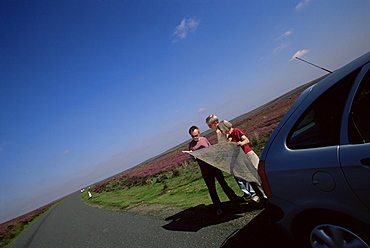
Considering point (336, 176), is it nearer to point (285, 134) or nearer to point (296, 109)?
point (285, 134)

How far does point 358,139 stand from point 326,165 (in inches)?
12.3

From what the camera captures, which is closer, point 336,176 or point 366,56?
point 336,176

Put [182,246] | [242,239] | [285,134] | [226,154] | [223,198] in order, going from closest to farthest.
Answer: [285,134], [242,239], [182,246], [226,154], [223,198]

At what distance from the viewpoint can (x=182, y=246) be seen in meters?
3.75

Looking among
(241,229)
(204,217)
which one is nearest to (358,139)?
(241,229)

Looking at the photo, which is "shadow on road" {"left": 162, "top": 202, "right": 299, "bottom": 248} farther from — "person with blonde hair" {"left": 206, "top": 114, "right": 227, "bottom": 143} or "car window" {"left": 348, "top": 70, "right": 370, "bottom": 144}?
"person with blonde hair" {"left": 206, "top": 114, "right": 227, "bottom": 143}

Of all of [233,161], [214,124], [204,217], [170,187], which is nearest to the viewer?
[233,161]

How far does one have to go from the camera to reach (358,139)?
1688mm

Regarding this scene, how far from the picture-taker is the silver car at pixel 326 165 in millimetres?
1683

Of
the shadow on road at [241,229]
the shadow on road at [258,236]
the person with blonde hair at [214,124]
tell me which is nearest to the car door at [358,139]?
the shadow on road at [241,229]

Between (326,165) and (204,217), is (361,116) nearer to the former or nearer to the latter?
(326,165)

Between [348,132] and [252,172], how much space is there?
2.18 m

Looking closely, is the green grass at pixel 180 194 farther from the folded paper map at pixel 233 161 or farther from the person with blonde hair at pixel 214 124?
the person with blonde hair at pixel 214 124

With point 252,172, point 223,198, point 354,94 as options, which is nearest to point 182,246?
point 252,172
